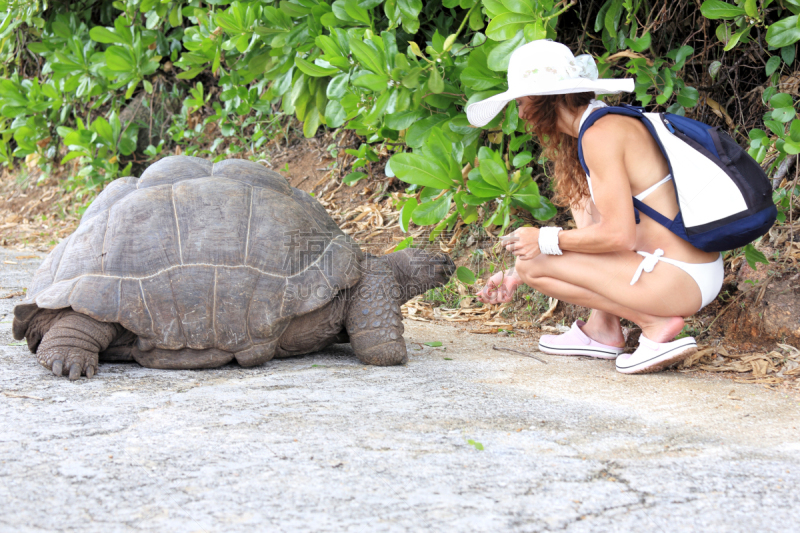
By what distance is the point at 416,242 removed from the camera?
15.3 feet

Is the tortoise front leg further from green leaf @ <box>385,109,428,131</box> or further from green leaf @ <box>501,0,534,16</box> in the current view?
green leaf @ <box>501,0,534,16</box>

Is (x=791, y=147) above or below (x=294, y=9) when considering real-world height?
below

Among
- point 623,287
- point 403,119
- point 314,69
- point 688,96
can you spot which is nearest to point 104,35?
point 314,69

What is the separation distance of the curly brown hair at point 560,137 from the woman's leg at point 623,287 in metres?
0.33

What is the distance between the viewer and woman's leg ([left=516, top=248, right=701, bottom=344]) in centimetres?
271

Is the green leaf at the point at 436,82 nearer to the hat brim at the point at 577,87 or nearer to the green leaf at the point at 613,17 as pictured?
the hat brim at the point at 577,87

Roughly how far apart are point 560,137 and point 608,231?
55 cm


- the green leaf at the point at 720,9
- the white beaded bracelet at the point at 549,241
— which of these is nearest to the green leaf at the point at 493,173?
the white beaded bracelet at the point at 549,241

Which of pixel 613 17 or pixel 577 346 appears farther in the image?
pixel 613 17

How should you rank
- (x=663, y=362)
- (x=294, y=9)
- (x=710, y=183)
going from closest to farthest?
(x=710, y=183) → (x=663, y=362) → (x=294, y=9)

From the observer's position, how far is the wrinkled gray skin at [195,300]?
2.69 m

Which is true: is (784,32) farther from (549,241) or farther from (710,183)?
(549,241)

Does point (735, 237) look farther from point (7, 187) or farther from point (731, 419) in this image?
point (7, 187)

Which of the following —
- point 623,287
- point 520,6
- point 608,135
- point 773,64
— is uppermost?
point 520,6
